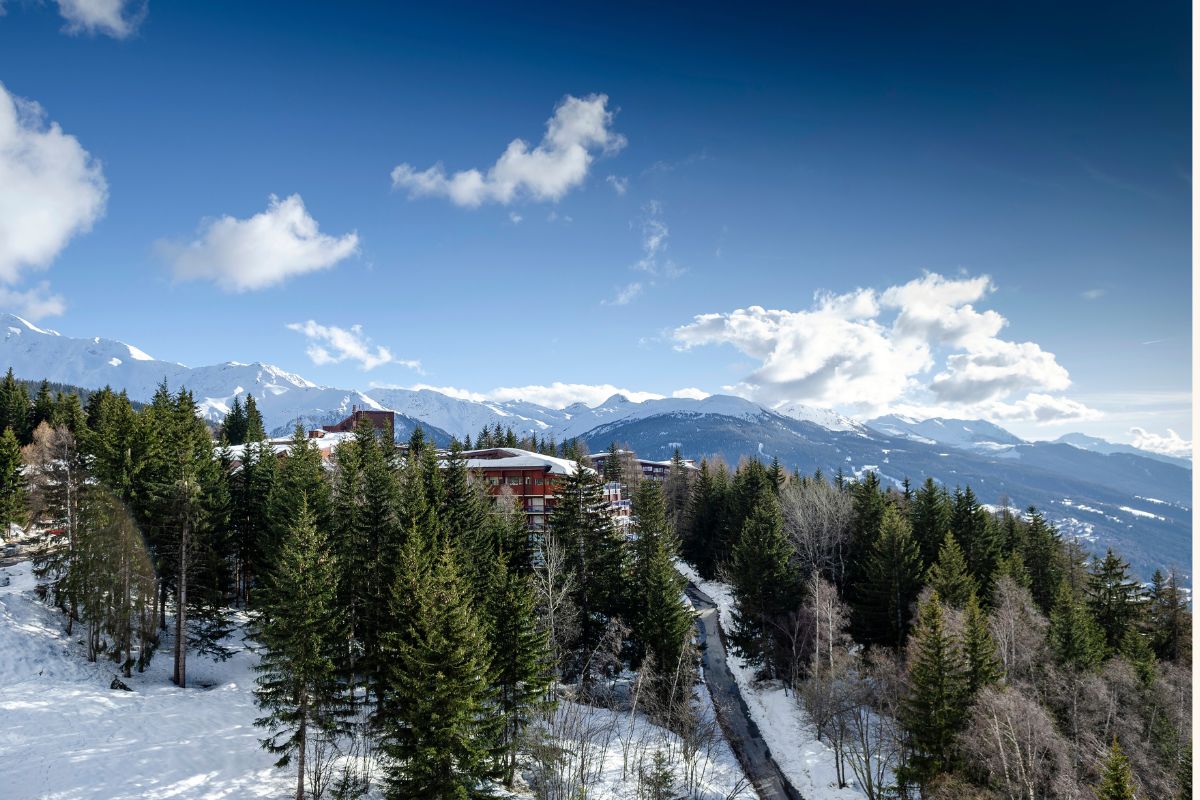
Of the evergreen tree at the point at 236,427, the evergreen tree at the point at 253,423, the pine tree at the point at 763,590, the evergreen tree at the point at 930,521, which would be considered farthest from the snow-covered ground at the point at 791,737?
the evergreen tree at the point at 236,427

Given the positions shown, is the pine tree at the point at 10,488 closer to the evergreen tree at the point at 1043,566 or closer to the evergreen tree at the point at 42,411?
the evergreen tree at the point at 42,411

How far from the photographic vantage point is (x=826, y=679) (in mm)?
36938

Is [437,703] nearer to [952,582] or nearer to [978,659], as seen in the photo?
[978,659]

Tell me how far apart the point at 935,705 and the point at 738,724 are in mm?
14034

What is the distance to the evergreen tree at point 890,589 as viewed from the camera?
143ft

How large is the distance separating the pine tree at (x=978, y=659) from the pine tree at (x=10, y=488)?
63979 millimetres

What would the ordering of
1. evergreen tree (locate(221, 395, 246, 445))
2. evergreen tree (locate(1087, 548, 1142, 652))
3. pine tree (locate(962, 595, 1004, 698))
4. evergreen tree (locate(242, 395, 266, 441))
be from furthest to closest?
evergreen tree (locate(221, 395, 246, 445))
evergreen tree (locate(242, 395, 266, 441))
evergreen tree (locate(1087, 548, 1142, 652))
pine tree (locate(962, 595, 1004, 698))

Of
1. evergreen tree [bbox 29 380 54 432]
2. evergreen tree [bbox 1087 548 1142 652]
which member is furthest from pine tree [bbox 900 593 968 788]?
evergreen tree [bbox 29 380 54 432]

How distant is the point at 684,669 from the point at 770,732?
7695mm

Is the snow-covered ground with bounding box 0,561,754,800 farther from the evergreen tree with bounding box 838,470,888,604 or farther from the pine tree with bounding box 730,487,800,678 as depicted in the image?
the evergreen tree with bounding box 838,470,888,604

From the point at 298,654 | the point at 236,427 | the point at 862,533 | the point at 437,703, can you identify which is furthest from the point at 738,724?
the point at 236,427

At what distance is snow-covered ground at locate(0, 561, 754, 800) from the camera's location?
74.0 feet

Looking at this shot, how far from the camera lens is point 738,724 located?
39219 mm

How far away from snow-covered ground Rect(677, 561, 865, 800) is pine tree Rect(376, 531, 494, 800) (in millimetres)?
20246
